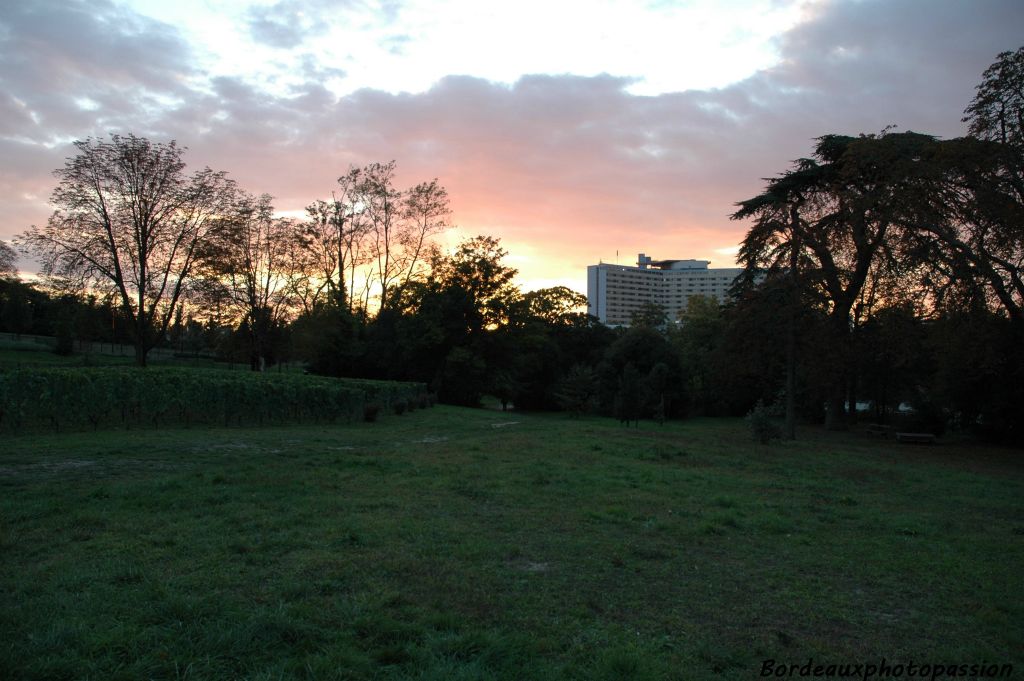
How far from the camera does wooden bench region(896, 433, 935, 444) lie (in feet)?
80.0

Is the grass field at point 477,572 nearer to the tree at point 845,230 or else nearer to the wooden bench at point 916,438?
the tree at point 845,230

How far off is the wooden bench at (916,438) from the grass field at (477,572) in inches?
572

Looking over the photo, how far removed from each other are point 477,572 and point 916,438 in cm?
2498

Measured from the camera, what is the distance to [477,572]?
17.9ft

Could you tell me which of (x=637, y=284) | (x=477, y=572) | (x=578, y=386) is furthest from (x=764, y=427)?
(x=637, y=284)

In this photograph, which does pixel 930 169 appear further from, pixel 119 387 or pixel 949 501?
pixel 119 387

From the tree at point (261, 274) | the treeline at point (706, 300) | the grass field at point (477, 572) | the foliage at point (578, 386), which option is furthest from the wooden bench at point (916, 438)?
the tree at point (261, 274)

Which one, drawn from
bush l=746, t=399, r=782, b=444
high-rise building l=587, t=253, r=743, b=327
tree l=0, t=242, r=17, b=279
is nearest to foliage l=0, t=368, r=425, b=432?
bush l=746, t=399, r=782, b=444

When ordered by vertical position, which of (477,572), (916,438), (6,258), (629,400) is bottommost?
(916,438)

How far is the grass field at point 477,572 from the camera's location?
3795 millimetres

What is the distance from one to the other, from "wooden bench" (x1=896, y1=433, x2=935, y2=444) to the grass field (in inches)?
572

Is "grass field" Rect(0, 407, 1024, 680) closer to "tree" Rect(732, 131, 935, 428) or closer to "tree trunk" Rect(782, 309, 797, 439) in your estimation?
"tree trunk" Rect(782, 309, 797, 439)

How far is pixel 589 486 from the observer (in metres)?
10.2

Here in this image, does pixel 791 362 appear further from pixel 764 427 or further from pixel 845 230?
pixel 845 230
